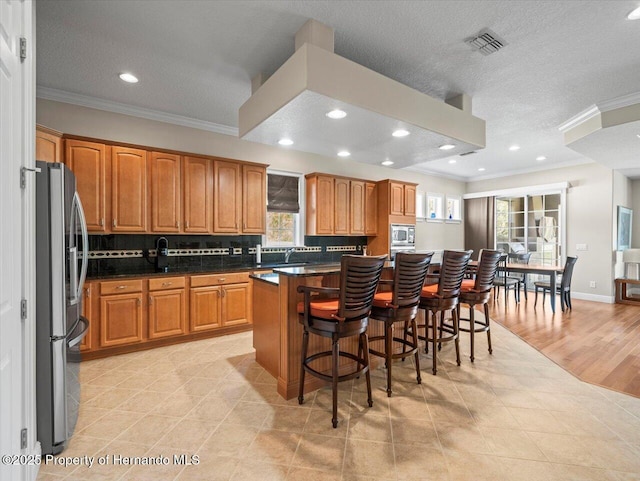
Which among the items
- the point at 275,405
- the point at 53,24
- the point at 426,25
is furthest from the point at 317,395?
the point at 53,24

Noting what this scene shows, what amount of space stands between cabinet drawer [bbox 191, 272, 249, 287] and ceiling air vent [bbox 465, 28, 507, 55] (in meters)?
3.53

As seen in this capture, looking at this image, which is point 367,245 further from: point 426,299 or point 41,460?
point 41,460

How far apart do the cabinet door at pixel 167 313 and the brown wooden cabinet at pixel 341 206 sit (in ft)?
9.15

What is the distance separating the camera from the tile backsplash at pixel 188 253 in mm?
3848

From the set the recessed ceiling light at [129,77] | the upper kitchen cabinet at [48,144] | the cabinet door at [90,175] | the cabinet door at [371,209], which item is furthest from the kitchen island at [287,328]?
the cabinet door at [371,209]

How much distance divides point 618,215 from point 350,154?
Answer: 6314mm

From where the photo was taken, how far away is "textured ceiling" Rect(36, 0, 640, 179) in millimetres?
2277

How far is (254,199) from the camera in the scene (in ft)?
15.4

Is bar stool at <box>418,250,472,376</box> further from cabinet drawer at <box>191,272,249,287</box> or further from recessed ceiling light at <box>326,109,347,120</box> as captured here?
cabinet drawer at <box>191,272,249,287</box>

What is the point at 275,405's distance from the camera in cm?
247

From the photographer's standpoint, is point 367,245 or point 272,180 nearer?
point 272,180

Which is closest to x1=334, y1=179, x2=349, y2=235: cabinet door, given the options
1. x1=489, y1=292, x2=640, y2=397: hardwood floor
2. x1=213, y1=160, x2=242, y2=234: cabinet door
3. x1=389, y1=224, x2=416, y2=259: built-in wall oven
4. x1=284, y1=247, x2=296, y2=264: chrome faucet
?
x1=284, y1=247, x2=296, y2=264: chrome faucet

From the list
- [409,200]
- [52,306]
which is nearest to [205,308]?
[52,306]

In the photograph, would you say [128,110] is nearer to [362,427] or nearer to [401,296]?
A: [401,296]
